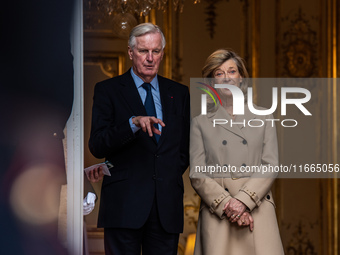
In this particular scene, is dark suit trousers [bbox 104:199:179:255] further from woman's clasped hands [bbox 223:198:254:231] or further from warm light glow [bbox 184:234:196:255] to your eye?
warm light glow [bbox 184:234:196:255]

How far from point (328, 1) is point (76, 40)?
3882mm

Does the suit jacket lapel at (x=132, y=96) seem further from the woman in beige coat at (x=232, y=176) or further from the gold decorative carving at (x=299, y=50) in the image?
the gold decorative carving at (x=299, y=50)

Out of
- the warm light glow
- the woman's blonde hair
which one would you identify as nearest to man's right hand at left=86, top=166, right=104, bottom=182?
the woman's blonde hair

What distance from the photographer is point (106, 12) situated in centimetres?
466

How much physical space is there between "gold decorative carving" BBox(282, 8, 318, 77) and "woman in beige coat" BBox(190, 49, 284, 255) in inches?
105

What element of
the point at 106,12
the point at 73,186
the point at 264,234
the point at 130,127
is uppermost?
the point at 106,12

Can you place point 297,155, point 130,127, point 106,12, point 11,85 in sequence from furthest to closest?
point 297,155, point 106,12, point 130,127, point 11,85

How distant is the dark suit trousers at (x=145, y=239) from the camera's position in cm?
306

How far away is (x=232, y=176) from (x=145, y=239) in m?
0.56

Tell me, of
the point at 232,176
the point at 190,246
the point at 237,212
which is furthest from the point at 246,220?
the point at 190,246

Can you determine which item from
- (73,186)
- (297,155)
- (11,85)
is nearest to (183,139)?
(73,186)

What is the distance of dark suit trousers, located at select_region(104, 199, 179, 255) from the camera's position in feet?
10.0

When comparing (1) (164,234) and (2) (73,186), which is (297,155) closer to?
(1) (164,234)

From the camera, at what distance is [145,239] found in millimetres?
3107
